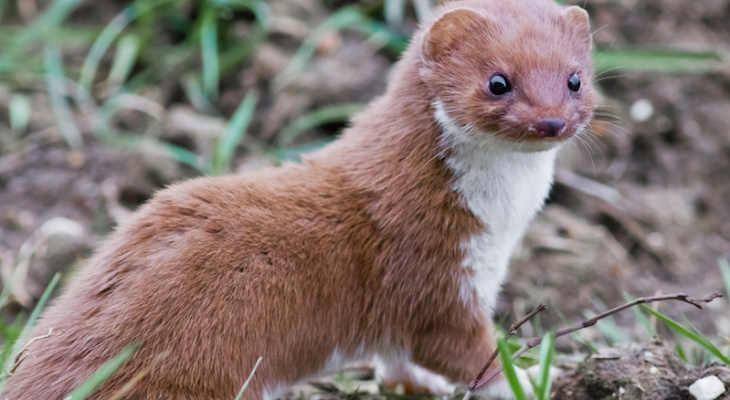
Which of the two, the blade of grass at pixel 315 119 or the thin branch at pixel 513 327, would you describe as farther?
the blade of grass at pixel 315 119

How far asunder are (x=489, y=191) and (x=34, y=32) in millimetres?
5426

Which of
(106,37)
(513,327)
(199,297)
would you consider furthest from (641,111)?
(106,37)

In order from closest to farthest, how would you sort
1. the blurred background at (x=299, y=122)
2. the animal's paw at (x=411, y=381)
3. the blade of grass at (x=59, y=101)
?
1. the animal's paw at (x=411, y=381)
2. the blurred background at (x=299, y=122)
3. the blade of grass at (x=59, y=101)

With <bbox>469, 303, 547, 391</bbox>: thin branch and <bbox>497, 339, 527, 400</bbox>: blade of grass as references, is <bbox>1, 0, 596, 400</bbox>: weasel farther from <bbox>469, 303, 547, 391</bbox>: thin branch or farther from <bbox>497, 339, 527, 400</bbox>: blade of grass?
<bbox>497, 339, 527, 400</bbox>: blade of grass

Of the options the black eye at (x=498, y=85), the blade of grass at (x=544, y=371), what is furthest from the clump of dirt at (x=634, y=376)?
the black eye at (x=498, y=85)

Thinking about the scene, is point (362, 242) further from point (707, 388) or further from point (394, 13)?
point (394, 13)

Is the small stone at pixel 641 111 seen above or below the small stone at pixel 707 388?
above

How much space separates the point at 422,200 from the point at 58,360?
2.02m

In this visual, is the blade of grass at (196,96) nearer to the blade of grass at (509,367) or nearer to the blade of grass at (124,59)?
the blade of grass at (124,59)

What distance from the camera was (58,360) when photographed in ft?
11.7

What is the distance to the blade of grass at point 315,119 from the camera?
7031mm

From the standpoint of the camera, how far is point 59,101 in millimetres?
7160

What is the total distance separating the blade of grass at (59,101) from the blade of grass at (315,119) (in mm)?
1896

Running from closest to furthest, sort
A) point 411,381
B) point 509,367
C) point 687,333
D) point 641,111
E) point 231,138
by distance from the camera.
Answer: point 509,367 < point 687,333 < point 411,381 < point 231,138 < point 641,111
